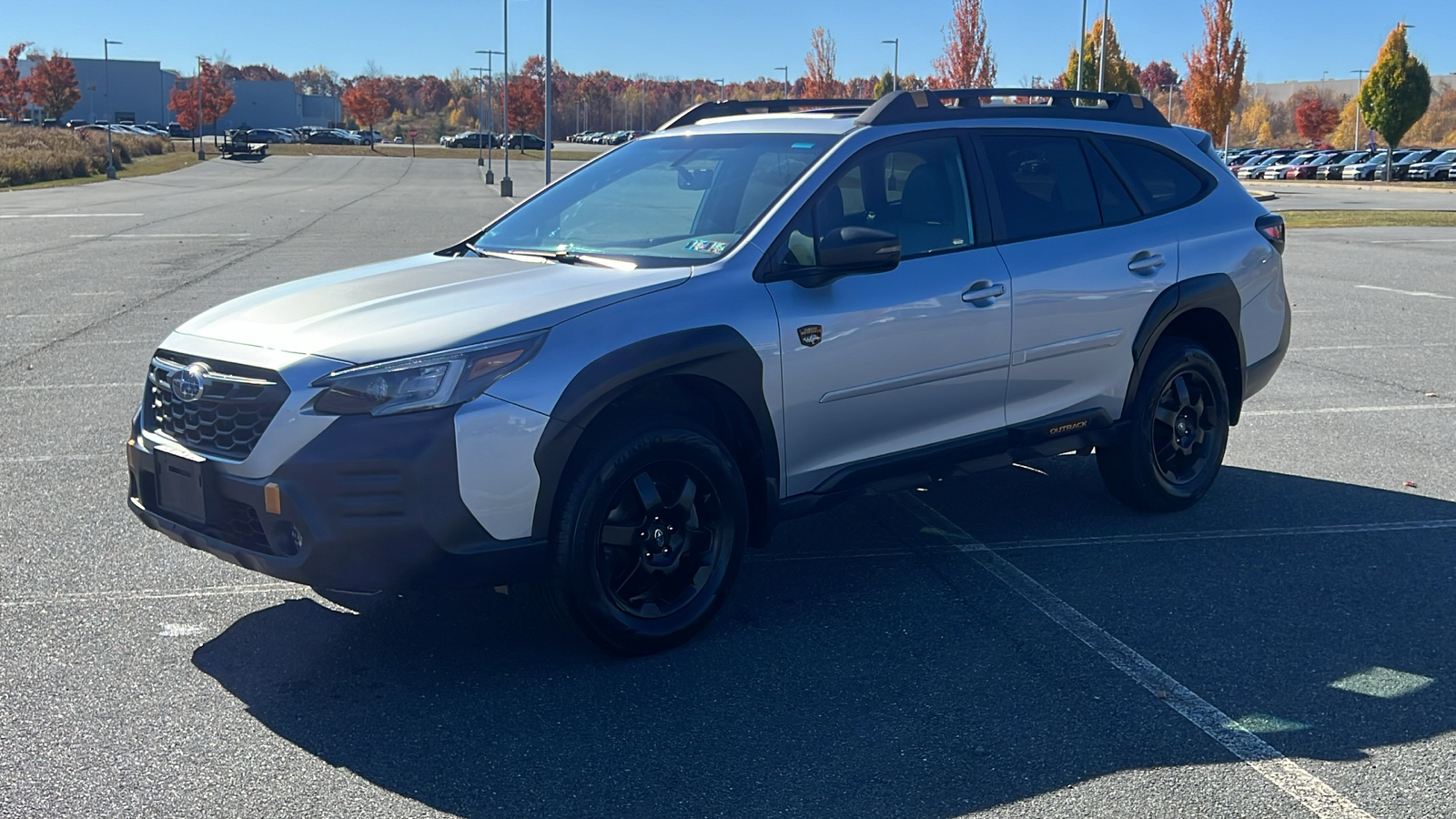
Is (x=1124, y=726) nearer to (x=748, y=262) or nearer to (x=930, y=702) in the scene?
(x=930, y=702)

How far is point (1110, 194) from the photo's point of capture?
5906 mm

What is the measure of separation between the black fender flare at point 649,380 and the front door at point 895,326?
12 centimetres

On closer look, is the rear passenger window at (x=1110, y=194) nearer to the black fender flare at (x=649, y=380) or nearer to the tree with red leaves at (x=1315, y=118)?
the black fender flare at (x=649, y=380)

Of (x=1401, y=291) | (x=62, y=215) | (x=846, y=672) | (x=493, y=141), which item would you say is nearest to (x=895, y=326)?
(x=846, y=672)

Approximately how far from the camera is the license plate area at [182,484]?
4082 mm

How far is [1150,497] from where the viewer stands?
20.0 feet

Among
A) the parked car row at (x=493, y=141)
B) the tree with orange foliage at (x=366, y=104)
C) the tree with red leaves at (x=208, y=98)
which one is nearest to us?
the tree with red leaves at (x=208, y=98)

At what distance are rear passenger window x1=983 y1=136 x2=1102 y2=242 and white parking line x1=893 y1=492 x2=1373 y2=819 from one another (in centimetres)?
136

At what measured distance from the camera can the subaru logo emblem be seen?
4.12m

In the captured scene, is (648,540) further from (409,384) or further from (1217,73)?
(1217,73)

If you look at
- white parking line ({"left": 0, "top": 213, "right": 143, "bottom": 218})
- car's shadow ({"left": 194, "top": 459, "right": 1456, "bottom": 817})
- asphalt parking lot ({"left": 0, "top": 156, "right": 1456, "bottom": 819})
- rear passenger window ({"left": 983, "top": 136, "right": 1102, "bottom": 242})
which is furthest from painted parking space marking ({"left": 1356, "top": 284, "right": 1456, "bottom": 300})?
white parking line ({"left": 0, "top": 213, "right": 143, "bottom": 218})

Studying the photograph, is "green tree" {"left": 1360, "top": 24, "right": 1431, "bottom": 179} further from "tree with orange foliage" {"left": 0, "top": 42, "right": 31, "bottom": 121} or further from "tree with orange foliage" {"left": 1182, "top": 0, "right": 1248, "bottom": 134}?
"tree with orange foliage" {"left": 0, "top": 42, "right": 31, "bottom": 121}

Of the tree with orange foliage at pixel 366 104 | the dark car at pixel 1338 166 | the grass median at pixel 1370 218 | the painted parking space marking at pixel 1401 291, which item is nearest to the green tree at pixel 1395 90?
the dark car at pixel 1338 166

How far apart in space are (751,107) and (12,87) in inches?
4935
